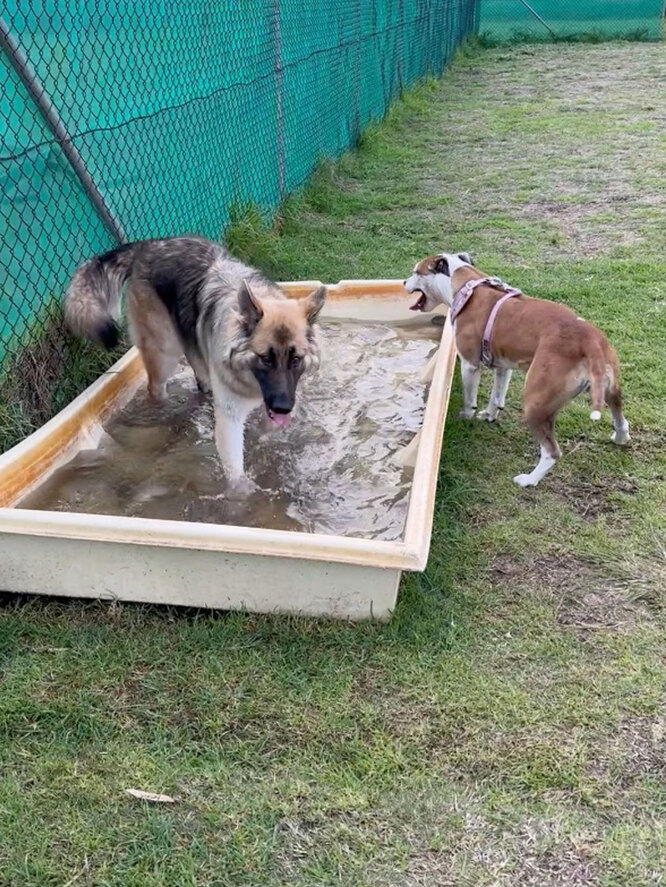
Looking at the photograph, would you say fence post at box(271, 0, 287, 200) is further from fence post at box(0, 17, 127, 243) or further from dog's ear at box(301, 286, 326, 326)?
dog's ear at box(301, 286, 326, 326)

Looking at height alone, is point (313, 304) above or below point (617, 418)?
above

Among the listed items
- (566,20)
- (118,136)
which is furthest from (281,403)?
(566,20)

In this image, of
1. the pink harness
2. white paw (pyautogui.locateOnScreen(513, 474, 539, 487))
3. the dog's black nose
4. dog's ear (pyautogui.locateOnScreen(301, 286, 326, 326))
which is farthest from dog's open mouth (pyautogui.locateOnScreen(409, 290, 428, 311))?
the dog's black nose

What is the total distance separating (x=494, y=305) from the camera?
4305 mm

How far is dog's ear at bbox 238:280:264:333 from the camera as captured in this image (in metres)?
3.32

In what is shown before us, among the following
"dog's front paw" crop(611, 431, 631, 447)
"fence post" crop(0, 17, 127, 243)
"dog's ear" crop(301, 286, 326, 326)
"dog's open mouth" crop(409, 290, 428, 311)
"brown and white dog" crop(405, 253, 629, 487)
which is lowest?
"dog's front paw" crop(611, 431, 631, 447)

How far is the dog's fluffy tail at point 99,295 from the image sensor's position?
13.5 feet

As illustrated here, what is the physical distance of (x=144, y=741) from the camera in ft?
8.70

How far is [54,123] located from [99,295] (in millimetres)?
913

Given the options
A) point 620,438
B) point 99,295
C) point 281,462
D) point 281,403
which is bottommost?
point 281,462

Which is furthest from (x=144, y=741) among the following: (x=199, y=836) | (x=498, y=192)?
(x=498, y=192)

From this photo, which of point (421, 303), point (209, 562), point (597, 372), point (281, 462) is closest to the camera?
point (209, 562)

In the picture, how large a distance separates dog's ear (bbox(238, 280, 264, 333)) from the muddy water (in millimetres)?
937

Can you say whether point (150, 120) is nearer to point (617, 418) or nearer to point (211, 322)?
point (211, 322)
